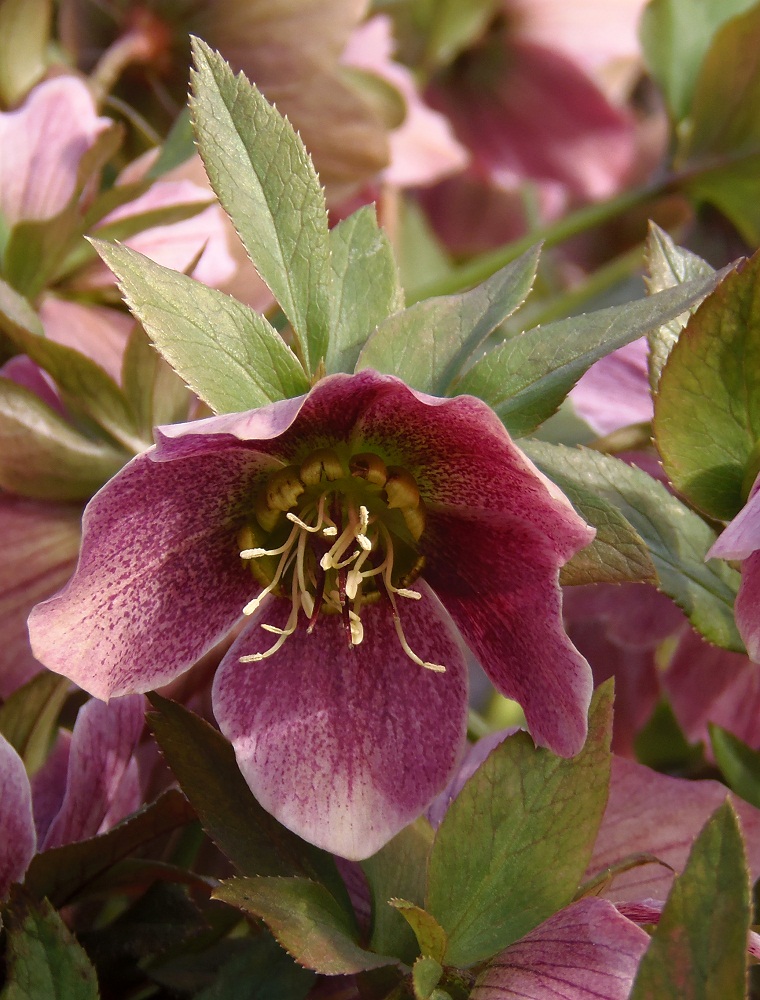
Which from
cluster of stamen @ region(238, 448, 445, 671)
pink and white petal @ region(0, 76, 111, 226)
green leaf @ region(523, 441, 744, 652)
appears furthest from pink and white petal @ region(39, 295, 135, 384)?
green leaf @ region(523, 441, 744, 652)

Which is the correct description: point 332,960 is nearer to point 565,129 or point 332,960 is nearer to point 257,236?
point 257,236

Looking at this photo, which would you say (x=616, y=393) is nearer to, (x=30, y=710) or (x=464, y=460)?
(x=464, y=460)

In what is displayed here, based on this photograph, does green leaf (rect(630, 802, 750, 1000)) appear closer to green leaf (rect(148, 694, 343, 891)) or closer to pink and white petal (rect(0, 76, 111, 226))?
green leaf (rect(148, 694, 343, 891))

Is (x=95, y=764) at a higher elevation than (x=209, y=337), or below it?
below

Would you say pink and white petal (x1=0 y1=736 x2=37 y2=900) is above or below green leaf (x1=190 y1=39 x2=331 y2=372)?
below

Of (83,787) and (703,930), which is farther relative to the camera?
(83,787)

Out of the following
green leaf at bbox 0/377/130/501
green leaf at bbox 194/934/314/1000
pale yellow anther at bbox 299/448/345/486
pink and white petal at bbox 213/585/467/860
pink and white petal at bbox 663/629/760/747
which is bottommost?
pink and white petal at bbox 663/629/760/747

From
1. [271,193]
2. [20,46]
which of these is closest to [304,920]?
[271,193]

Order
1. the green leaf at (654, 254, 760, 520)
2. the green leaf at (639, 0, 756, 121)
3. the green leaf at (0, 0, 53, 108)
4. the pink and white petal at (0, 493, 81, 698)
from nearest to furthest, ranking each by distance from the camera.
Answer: the green leaf at (654, 254, 760, 520), the pink and white petal at (0, 493, 81, 698), the green leaf at (0, 0, 53, 108), the green leaf at (639, 0, 756, 121)
